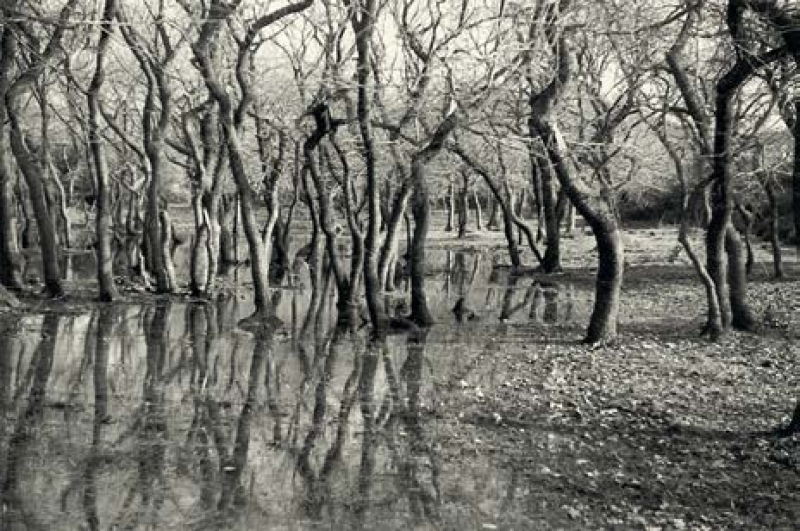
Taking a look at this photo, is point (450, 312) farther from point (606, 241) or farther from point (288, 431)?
point (288, 431)

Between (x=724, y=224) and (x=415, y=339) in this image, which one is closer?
(x=724, y=224)

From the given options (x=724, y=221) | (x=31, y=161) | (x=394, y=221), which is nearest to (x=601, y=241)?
(x=724, y=221)

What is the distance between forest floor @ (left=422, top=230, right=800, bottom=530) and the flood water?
351mm

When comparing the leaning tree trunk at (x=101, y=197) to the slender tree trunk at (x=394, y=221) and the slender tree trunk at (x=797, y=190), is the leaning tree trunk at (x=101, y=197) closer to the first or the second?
the slender tree trunk at (x=394, y=221)

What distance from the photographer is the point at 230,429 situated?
943 cm

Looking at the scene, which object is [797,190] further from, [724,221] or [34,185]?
[34,185]

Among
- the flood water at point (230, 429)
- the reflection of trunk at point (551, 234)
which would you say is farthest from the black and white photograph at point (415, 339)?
the reflection of trunk at point (551, 234)

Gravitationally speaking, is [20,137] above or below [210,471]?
above

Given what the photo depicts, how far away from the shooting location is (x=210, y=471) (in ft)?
25.8

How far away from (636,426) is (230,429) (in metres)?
4.54

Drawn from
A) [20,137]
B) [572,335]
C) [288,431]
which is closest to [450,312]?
[572,335]

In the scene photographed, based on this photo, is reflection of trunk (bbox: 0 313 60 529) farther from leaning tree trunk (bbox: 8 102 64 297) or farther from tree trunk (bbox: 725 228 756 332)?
tree trunk (bbox: 725 228 756 332)

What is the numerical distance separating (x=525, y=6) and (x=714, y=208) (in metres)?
4.72

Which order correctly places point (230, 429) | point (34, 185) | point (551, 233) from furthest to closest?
point (551, 233)
point (34, 185)
point (230, 429)
